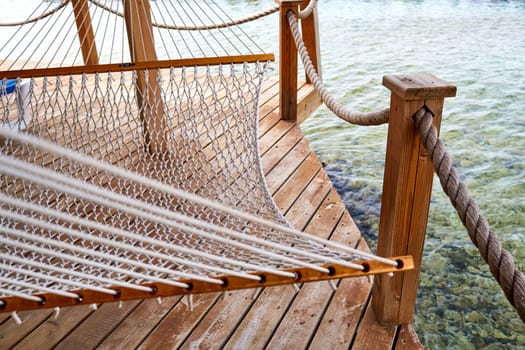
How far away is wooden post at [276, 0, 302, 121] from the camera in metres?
2.66

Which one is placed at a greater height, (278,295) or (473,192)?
(278,295)

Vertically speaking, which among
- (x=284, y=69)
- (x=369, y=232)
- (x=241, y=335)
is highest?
(x=284, y=69)

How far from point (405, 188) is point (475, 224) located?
1.07 ft

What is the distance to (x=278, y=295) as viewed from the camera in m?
1.51

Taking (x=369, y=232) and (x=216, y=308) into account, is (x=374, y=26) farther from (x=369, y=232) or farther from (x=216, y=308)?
(x=216, y=308)

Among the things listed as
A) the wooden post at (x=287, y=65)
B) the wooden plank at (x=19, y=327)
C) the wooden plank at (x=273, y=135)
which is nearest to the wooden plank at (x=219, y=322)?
the wooden plank at (x=19, y=327)

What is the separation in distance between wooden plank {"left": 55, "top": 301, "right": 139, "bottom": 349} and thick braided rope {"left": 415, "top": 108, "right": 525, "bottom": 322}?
3.03 ft

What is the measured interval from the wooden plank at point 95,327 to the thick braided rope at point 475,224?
92 centimetres

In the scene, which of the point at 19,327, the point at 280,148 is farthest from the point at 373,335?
the point at 280,148

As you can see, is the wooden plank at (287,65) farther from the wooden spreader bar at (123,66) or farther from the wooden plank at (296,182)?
the wooden spreader bar at (123,66)

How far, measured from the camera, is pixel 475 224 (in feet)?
2.89

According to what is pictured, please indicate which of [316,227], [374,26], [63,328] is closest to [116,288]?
[63,328]

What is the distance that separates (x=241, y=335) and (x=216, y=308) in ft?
0.44

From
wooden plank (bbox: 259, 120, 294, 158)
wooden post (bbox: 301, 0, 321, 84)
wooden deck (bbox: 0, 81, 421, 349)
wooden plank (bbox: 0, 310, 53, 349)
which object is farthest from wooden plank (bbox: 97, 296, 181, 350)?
wooden post (bbox: 301, 0, 321, 84)
